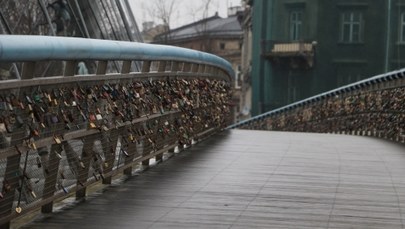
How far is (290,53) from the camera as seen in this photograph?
4872 centimetres

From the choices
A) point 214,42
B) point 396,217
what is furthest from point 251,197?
point 214,42

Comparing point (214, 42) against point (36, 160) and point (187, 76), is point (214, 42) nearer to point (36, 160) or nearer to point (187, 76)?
point (187, 76)

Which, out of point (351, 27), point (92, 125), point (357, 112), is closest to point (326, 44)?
point (351, 27)

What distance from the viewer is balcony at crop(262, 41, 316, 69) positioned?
4841cm

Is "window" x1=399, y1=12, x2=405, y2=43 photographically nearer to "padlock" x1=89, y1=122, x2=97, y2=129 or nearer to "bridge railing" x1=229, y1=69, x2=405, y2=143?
"bridge railing" x1=229, y1=69, x2=405, y2=143

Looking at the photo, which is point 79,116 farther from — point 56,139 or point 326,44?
point 326,44

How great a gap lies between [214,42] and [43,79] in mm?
79248

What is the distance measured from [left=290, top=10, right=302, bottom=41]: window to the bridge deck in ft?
123

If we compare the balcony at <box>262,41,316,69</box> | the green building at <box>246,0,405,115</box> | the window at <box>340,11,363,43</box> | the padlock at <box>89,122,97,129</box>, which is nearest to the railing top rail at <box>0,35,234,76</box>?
the padlock at <box>89,122,97,129</box>

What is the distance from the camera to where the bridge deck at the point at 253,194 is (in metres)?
6.73

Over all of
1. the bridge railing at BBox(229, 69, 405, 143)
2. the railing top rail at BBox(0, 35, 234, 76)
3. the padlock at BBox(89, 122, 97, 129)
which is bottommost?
the bridge railing at BBox(229, 69, 405, 143)

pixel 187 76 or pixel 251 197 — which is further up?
pixel 187 76

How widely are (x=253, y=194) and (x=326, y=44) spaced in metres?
41.3

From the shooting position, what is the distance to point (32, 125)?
5.87m
